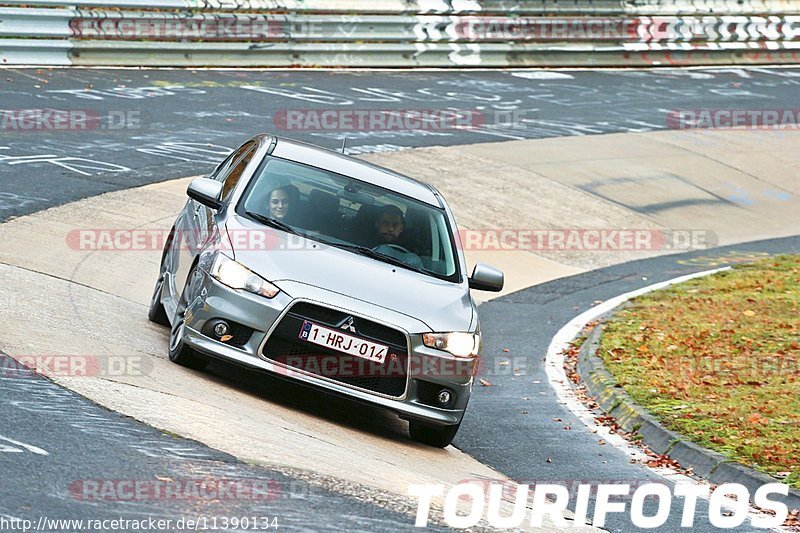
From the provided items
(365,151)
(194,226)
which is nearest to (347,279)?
(194,226)

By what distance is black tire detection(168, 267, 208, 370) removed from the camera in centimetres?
888

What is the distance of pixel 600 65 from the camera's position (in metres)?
29.8

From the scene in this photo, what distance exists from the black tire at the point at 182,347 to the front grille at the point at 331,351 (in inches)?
27.2

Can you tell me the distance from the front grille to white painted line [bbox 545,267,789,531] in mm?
2168

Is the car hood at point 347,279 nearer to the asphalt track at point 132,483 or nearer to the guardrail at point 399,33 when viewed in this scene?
the asphalt track at point 132,483

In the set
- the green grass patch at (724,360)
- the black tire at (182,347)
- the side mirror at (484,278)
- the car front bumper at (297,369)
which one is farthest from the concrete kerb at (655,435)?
the black tire at (182,347)

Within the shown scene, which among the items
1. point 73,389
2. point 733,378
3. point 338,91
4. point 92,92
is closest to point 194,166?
point 92,92

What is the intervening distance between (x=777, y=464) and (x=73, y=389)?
4570mm

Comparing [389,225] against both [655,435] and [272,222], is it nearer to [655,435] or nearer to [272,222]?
[272,222]

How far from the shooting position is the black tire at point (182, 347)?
29.1 ft

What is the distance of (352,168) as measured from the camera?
10.1m

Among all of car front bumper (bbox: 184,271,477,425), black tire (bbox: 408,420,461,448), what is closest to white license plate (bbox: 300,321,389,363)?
car front bumper (bbox: 184,271,477,425)

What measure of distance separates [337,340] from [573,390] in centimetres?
403

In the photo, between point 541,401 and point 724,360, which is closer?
point 541,401
